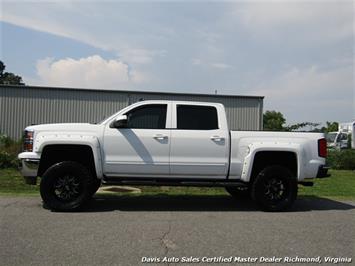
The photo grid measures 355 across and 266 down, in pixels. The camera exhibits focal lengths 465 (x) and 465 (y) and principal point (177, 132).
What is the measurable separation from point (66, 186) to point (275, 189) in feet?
13.3

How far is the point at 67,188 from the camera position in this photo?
28.4 feet

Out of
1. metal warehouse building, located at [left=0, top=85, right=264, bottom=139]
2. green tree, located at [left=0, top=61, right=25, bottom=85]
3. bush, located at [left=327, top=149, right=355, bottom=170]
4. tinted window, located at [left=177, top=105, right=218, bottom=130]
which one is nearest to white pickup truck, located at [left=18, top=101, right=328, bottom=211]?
tinted window, located at [left=177, top=105, right=218, bottom=130]

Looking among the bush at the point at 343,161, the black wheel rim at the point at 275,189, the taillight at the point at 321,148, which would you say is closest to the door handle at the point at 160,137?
the black wheel rim at the point at 275,189

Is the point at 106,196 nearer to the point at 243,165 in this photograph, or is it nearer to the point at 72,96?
the point at 243,165

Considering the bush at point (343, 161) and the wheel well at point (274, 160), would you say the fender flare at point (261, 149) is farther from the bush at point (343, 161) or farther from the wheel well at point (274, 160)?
the bush at point (343, 161)

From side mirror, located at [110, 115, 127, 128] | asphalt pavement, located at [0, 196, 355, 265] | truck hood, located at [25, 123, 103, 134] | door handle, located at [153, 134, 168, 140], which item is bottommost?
asphalt pavement, located at [0, 196, 355, 265]

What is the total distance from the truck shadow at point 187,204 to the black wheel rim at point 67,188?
377mm

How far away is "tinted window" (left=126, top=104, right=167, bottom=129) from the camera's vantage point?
29.6 ft

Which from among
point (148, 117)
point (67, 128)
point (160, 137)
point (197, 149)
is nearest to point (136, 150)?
point (160, 137)

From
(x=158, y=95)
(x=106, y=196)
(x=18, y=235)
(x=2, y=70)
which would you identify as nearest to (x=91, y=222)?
(x=18, y=235)

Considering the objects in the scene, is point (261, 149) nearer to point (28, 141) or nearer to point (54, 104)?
point (28, 141)

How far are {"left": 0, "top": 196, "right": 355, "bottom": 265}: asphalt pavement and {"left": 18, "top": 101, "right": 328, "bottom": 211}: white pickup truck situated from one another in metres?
0.53

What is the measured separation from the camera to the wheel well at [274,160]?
925 cm

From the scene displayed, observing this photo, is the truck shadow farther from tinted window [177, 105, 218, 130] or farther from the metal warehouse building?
the metal warehouse building
